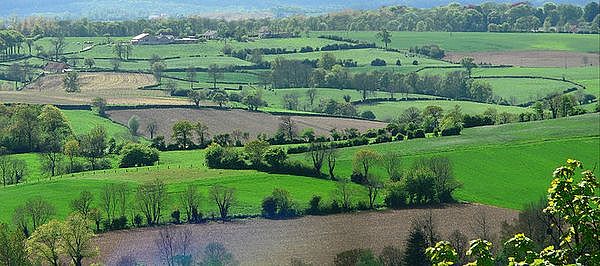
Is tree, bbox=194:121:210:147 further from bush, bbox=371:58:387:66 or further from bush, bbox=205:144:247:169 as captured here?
bush, bbox=371:58:387:66

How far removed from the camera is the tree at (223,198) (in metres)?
69.8

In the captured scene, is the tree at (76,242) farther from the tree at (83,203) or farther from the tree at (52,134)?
the tree at (52,134)

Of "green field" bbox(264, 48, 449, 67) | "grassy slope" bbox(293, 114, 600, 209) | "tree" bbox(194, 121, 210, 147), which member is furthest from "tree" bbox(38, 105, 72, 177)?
"green field" bbox(264, 48, 449, 67)

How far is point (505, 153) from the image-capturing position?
88250mm

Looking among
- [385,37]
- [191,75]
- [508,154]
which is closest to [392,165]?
[508,154]

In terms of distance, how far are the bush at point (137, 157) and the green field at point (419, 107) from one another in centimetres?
4433

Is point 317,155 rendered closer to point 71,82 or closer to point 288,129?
point 288,129

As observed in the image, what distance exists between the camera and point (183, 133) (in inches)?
3851

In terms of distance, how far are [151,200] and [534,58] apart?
123300mm

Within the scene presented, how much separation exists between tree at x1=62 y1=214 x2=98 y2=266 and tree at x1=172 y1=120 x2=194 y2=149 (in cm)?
4039

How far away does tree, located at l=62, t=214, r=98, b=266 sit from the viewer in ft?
184

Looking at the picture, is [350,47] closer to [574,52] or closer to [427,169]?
[574,52]

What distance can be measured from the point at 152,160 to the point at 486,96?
220 feet

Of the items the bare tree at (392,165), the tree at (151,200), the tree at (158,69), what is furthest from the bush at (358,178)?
the tree at (158,69)
